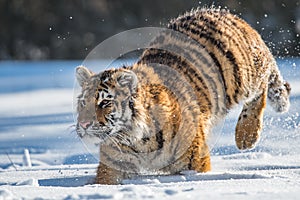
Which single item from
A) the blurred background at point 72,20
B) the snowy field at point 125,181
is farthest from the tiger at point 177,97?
the blurred background at point 72,20

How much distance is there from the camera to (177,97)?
448 centimetres

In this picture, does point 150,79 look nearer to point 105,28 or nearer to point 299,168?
point 299,168

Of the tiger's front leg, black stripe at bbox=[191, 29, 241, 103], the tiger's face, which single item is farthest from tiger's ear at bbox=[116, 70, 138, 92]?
black stripe at bbox=[191, 29, 241, 103]

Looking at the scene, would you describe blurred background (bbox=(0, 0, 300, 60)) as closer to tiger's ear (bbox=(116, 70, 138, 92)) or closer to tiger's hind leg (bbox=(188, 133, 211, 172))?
tiger's hind leg (bbox=(188, 133, 211, 172))

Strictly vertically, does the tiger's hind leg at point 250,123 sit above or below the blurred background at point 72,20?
below

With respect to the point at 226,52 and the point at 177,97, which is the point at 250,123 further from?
the point at 177,97

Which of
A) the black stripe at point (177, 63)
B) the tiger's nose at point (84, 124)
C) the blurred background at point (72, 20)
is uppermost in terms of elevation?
the blurred background at point (72, 20)

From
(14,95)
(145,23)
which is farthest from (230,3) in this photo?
(14,95)

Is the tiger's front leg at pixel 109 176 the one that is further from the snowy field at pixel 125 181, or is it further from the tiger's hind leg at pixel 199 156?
the tiger's hind leg at pixel 199 156

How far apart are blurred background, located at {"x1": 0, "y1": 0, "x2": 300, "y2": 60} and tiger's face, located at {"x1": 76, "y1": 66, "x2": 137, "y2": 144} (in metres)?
16.2

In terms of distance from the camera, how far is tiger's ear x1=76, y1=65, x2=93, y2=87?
420 cm

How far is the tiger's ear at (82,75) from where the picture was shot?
4.20m

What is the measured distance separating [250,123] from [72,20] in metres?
17.2

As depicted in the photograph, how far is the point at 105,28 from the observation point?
2200 centimetres
